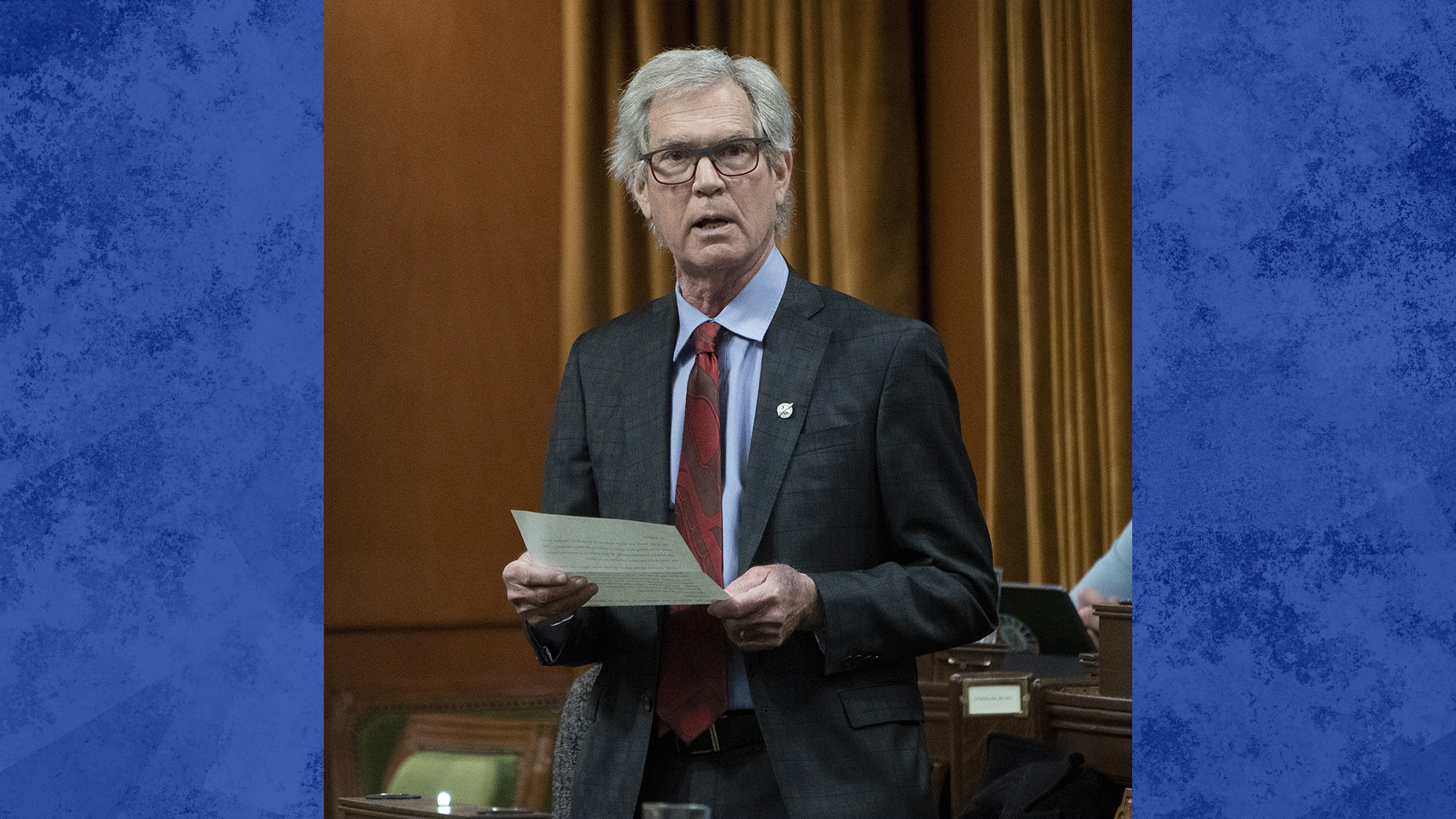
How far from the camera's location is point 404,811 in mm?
2219

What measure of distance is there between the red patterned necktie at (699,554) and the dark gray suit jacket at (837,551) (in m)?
0.02

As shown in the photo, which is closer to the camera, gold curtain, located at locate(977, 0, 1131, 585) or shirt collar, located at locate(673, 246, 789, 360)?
shirt collar, located at locate(673, 246, 789, 360)

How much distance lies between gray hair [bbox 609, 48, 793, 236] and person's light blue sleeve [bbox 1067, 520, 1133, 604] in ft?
7.95

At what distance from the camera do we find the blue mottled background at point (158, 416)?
4.54ft

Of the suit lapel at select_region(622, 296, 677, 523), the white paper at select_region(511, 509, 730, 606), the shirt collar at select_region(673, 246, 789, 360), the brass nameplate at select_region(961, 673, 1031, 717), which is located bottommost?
A: the brass nameplate at select_region(961, 673, 1031, 717)

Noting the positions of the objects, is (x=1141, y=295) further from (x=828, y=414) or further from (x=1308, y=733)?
(x=1308, y=733)

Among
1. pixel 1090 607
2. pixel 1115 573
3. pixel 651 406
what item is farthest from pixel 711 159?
pixel 1115 573

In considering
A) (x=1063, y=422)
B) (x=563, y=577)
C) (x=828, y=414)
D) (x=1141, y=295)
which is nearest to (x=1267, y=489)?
(x=1141, y=295)

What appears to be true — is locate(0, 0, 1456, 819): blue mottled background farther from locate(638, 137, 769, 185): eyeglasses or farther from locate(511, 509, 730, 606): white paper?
locate(638, 137, 769, 185): eyeglasses

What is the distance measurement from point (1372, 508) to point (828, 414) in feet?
1.74

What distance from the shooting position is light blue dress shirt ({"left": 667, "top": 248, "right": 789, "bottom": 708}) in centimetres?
154

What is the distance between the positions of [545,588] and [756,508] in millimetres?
238

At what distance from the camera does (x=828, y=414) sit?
1.52 m

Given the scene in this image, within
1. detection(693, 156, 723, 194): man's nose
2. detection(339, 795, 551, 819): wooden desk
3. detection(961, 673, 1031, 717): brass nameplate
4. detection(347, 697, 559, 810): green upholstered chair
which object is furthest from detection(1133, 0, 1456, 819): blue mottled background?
detection(961, 673, 1031, 717): brass nameplate
